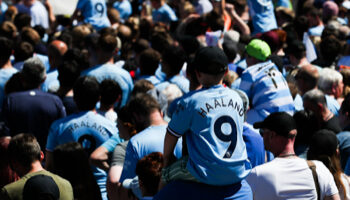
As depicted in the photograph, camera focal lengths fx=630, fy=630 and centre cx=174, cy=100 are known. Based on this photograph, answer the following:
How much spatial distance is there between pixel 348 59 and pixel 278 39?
4.34 ft

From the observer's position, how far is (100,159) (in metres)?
5.45

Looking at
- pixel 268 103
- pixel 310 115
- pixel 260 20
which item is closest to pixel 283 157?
pixel 310 115

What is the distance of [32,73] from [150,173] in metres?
2.88

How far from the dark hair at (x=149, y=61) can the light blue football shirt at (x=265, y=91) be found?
→ 1526 mm

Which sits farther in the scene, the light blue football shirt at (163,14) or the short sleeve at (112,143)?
the light blue football shirt at (163,14)

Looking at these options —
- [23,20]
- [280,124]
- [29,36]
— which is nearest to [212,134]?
[280,124]

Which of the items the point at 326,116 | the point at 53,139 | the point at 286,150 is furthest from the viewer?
the point at 326,116

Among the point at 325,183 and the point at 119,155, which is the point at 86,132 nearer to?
the point at 119,155

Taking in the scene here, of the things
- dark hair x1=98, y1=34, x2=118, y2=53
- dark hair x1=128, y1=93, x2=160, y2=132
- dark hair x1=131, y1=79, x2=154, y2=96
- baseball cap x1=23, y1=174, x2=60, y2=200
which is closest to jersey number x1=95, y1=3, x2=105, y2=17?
dark hair x1=98, y1=34, x2=118, y2=53

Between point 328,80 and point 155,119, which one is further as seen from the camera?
point 328,80

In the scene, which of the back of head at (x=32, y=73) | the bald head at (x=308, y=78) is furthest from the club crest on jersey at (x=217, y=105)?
the bald head at (x=308, y=78)

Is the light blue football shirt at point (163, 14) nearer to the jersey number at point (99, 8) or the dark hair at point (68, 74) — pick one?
the jersey number at point (99, 8)

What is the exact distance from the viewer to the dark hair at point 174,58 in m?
7.29

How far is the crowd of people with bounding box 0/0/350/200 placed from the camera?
412cm
